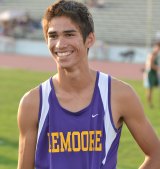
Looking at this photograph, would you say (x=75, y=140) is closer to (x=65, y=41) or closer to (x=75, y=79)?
(x=75, y=79)

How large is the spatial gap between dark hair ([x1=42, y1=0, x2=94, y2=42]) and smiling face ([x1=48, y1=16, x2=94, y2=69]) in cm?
2

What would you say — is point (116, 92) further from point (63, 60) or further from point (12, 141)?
point (12, 141)

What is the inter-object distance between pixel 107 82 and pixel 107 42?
103ft

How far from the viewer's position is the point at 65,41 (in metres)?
Result: 3.29

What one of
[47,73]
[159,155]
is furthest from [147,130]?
[47,73]

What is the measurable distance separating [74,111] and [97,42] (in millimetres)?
30037

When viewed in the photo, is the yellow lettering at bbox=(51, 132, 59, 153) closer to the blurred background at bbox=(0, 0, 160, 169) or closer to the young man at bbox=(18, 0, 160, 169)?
the young man at bbox=(18, 0, 160, 169)

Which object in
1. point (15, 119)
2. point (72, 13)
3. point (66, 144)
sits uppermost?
point (15, 119)

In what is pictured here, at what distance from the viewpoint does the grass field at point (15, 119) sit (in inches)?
382

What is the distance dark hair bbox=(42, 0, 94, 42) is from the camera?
3.31m

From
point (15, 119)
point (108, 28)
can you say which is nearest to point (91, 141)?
point (15, 119)

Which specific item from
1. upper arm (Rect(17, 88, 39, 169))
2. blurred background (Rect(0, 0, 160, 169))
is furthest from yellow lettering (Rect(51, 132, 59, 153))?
blurred background (Rect(0, 0, 160, 169))

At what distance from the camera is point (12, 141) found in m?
11.0

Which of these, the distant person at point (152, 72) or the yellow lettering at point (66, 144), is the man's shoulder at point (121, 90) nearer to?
the yellow lettering at point (66, 144)
